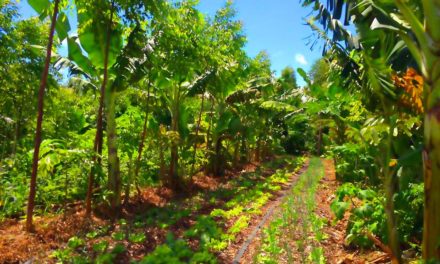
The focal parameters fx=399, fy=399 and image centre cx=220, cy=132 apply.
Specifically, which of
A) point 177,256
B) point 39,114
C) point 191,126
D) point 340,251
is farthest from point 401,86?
point 191,126

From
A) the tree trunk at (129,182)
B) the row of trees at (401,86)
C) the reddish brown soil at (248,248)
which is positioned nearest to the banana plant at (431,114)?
the row of trees at (401,86)

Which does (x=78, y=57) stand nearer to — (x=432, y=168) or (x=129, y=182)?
(x=129, y=182)

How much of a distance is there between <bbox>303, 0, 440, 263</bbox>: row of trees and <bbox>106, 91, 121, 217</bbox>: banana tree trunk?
4.83 metres

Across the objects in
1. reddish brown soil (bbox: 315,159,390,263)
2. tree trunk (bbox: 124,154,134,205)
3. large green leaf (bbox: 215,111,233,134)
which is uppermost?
large green leaf (bbox: 215,111,233,134)

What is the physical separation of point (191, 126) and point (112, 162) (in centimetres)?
667

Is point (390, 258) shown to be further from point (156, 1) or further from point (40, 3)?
point (40, 3)

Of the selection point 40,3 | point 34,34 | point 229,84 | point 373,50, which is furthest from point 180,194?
point 373,50

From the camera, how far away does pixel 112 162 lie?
8.77m

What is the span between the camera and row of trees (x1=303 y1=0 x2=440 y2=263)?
3.68 meters

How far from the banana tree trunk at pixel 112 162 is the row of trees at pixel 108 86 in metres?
0.02

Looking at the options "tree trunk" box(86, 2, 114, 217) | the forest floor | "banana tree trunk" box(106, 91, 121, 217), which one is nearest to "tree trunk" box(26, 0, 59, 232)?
the forest floor

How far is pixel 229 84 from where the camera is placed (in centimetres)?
1392

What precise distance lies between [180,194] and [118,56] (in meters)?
4.95

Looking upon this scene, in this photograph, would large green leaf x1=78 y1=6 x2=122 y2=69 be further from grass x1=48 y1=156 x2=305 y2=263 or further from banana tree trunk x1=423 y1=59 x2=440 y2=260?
banana tree trunk x1=423 y1=59 x2=440 y2=260
